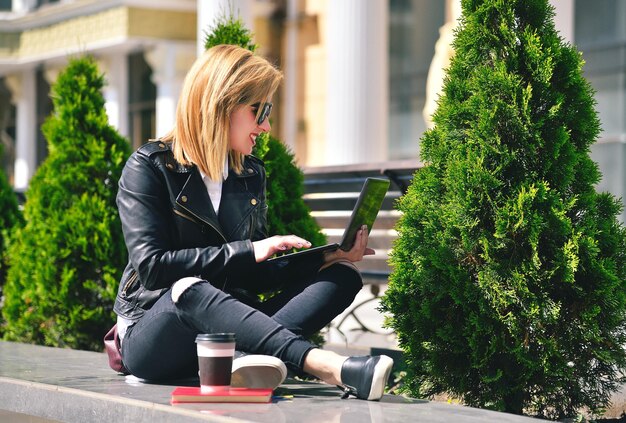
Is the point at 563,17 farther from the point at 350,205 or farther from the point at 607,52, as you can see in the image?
the point at 607,52

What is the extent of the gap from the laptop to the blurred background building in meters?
4.87

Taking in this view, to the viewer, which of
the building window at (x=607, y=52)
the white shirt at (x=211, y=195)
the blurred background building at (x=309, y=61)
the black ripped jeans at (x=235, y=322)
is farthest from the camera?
the blurred background building at (x=309, y=61)

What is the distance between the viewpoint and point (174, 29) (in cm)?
1706

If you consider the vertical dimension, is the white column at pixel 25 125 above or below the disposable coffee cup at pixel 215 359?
above

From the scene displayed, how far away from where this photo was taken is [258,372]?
382cm

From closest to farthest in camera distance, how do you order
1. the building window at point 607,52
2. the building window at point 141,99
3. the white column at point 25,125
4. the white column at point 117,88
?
1. the building window at point 607,52
2. the white column at point 117,88
3. the building window at point 141,99
4. the white column at point 25,125

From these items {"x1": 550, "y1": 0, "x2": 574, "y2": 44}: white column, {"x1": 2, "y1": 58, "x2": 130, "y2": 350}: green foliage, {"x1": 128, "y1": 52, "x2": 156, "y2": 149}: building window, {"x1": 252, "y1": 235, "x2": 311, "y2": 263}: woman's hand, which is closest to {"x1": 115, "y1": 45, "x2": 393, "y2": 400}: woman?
{"x1": 252, "y1": 235, "x2": 311, "y2": 263}: woman's hand

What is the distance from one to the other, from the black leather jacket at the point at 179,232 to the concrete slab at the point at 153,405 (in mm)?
363

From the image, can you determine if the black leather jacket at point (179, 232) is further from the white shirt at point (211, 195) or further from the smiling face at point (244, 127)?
the smiling face at point (244, 127)

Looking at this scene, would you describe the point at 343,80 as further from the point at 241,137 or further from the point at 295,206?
the point at 241,137

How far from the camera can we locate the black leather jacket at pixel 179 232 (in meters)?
4.09

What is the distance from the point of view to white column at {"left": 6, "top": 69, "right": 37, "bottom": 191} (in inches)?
869

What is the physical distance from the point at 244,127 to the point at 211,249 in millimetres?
502

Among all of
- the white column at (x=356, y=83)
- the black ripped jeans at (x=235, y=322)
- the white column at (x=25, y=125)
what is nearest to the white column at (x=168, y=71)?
the white column at (x=356, y=83)
